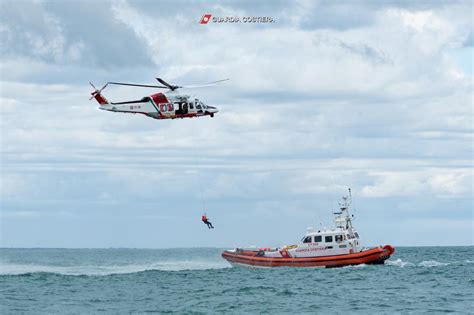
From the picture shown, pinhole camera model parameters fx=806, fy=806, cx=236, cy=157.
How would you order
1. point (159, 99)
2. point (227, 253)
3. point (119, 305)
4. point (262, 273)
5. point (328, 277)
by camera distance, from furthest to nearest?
1. point (227, 253)
2. point (262, 273)
3. point (328, 277)
4. point (159, 99)
5. point (119, 305)

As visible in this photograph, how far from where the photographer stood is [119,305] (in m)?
46.5

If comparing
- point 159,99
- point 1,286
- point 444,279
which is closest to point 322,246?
point 444,279

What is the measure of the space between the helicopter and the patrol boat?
16.5 metres

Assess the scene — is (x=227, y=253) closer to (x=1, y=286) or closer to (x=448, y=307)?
(x=1, y=286)

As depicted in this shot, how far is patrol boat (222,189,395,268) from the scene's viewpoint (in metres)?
64.9

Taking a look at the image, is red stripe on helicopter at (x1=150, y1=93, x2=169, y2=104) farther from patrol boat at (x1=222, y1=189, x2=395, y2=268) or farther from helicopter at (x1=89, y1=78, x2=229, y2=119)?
patrol boat at (x1=222, y1=189, x2=395, y2=268)

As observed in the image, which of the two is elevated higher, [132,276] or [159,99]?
[159,99]

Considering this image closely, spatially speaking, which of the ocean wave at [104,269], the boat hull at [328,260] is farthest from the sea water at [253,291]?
the ocean wave at [104,269]

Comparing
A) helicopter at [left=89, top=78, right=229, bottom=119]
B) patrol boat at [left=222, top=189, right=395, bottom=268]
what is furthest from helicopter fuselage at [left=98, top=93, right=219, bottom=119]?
patrol boat at [left=222, top=189, right=395, bottom=268]

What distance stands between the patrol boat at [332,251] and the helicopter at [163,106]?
649 inches

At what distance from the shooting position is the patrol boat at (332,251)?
64.9 meters

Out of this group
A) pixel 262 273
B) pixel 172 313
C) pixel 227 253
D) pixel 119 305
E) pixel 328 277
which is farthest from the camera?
pixel 227 253

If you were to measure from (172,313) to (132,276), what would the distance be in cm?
2383

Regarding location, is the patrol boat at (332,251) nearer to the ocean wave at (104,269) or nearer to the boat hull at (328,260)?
the boat hull at (328,260)
